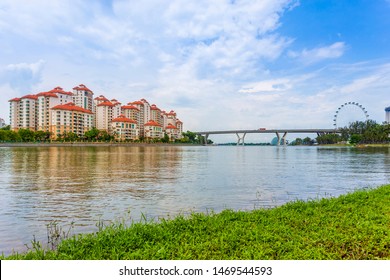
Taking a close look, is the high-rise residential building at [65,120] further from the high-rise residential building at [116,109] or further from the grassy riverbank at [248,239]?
the grassy riverbank at [248,239]

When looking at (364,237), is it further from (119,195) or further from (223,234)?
(119,195)

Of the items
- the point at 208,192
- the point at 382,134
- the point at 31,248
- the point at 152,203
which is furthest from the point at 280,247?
the point at 382,134

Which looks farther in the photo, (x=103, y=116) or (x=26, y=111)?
(x=103, y=116)

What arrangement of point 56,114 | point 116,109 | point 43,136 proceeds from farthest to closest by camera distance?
point 116,109
point 56,114
point 43,136

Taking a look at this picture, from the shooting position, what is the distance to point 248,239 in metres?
6.46

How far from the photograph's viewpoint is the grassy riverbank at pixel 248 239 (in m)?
5.68

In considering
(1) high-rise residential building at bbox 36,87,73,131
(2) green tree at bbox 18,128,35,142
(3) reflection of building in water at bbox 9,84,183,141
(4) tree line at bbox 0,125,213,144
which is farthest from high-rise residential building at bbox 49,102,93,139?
(2) green tree at bbox 18,128,35,142

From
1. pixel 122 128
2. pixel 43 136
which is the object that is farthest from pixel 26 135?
pixel 122 128

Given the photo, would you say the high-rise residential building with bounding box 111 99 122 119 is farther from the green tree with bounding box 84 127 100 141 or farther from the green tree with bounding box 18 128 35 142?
the green tree with bounding box 18 128 35 142

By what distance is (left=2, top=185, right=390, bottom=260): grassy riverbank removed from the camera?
5.68 meters

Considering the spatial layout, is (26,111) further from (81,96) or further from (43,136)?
(43,136)

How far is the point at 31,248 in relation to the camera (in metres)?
7.50

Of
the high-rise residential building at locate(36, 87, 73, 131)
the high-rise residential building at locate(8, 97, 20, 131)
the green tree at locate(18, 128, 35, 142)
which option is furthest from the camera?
the high-rise residential building at locate(8, 97, 20, 131)
